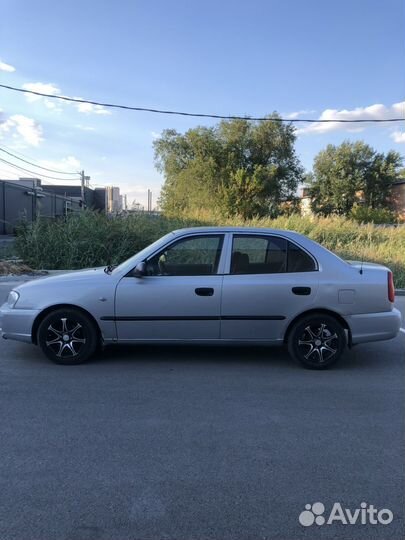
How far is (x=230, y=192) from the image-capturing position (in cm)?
3734

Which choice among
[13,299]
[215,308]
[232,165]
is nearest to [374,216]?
[232,165]

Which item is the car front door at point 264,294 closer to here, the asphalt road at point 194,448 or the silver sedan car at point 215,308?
the silver sedan car at point 215,308

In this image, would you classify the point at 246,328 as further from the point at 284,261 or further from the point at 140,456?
the point at 140,456

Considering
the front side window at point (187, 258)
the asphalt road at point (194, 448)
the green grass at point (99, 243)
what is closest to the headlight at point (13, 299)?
the asphalt road at point (194, 448)

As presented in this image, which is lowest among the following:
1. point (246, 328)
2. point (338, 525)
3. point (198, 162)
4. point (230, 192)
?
point (338, 525)

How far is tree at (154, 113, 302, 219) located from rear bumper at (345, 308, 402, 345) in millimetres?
Result: 32135

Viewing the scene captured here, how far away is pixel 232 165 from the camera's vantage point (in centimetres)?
4138

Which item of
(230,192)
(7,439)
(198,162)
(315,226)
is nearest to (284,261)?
(7,439)

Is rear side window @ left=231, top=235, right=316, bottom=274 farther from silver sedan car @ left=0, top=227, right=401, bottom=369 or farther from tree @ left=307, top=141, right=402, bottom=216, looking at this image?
tree @ left=307, top=141, right=402, bottom=216

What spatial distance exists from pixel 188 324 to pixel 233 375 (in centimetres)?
74

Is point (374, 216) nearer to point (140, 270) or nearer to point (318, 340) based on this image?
point (318, 340)

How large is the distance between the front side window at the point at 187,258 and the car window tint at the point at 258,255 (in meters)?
0.22

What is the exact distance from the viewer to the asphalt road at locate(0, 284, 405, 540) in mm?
2725

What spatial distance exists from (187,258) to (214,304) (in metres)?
0.74
